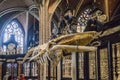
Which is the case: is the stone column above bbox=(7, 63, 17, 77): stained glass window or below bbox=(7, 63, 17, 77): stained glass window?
above

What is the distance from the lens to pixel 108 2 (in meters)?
20.3

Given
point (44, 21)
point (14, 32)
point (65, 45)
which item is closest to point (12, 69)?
point (14, 32)

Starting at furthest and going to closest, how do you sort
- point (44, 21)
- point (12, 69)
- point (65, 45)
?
point (12, 69), point (44, 21), point (65, 45)

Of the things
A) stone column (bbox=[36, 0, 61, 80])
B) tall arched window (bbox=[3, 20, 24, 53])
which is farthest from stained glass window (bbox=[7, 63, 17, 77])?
stone column (bbox=[36, 0, 61, 80])

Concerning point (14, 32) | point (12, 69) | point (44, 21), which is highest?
point (14, 32)

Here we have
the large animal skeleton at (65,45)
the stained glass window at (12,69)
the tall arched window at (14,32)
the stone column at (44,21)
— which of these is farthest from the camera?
the tall arched window at (14,32)

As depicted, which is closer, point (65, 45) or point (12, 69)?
point (65, 45)

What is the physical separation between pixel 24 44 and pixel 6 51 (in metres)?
2.64

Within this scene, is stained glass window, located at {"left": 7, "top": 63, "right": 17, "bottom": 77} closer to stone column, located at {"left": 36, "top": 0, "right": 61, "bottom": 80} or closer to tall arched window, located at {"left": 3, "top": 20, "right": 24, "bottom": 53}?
tall arched window, located at {"left": 3, "top": 20, "right": 24, "bottom": 53}

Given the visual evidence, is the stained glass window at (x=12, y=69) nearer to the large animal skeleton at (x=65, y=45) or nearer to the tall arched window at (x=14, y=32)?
the tall arched window at (x=14, y=32)

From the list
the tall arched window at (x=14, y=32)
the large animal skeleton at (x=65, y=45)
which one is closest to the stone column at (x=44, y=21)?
the tall arched window at (x=14, y=32)

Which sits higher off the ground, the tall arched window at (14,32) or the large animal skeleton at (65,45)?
the tall arched window at (14,32)

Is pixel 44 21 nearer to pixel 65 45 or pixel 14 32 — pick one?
pixel 14 32

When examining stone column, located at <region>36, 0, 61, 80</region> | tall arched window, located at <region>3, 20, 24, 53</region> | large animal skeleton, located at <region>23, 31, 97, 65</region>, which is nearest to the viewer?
large animal skeleton, located at <region>23, 31, 97, 65</region>
